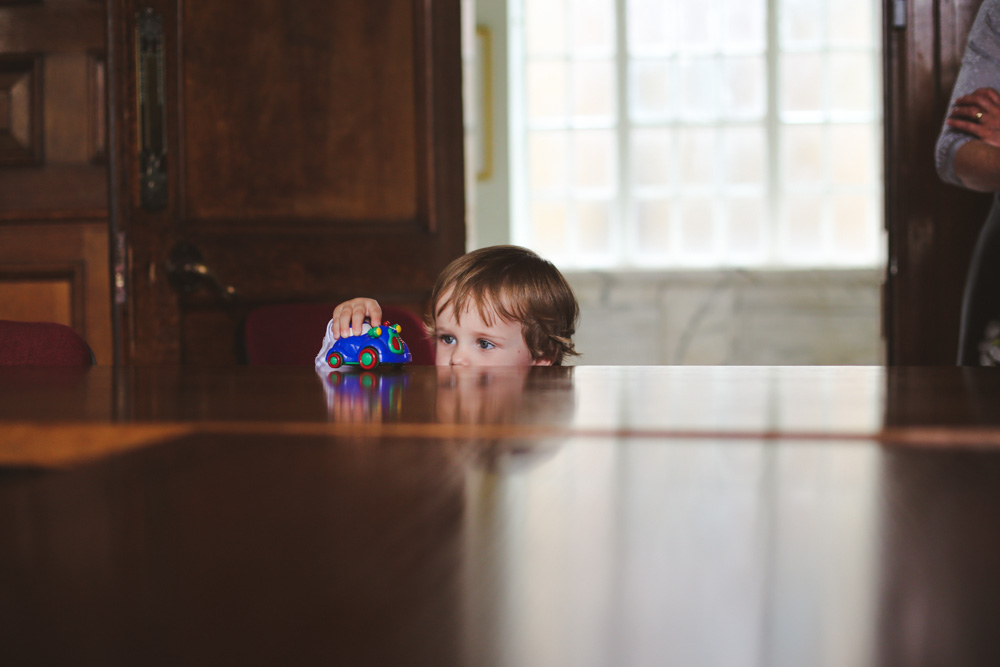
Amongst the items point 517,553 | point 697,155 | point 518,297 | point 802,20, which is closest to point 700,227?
point 697,155

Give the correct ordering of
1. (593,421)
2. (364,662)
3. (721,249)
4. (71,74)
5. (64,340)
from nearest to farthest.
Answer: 1. (364,662)
2. (593,421)
3. (64,340)
4. (71,74)
5. (721,249)

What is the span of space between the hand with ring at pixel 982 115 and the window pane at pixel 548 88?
3067 mm

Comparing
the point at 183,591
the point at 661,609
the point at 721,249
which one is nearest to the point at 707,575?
the point at 661,609

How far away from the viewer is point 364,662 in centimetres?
22

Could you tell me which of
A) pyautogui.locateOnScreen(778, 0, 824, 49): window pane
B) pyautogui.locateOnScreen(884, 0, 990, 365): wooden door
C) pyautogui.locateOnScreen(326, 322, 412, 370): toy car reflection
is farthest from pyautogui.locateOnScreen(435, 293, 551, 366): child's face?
pyautogui.locateOnScreen(778, 0, 824, 49): window pane

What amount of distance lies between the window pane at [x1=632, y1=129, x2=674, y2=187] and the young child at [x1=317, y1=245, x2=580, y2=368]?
2.97 meters

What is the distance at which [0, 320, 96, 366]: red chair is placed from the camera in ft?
3.94

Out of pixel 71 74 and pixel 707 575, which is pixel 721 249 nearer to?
pixel 71 74

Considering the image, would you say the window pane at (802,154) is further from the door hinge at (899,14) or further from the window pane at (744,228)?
the door hinge at (899,14)

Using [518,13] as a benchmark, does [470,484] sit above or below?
below

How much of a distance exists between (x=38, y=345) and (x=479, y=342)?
2.58 ft

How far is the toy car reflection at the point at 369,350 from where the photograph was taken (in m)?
0.95

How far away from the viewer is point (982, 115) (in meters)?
1.73

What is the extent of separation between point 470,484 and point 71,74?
2839 millimetres
